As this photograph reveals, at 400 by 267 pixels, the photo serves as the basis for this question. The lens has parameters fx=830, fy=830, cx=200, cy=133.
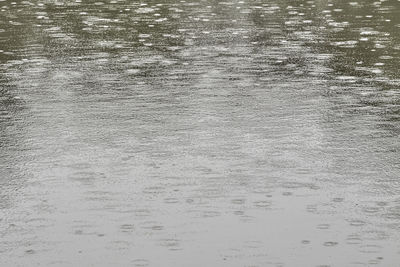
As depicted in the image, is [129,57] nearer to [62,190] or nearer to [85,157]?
[85,157]

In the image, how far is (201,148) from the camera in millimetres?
11430

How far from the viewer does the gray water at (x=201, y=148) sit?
842cm

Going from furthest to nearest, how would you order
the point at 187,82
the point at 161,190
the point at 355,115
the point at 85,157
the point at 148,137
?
the point at 187,82 < the point at 355,115 < the point at 148,137 < the point at 85,157 < the point at 161,190

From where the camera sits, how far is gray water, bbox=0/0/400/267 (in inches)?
332

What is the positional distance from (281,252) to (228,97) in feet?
20.8

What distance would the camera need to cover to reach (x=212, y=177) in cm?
1030

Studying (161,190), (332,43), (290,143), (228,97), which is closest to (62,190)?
(161,190)

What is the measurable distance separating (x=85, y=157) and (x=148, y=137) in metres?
1.17

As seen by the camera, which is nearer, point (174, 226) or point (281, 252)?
point (281, 252)

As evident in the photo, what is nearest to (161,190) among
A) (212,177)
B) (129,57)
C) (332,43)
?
(212,177)

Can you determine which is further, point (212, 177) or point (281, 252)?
point (212, 177)

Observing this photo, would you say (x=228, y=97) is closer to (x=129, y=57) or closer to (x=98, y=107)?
(x=98, y=107)

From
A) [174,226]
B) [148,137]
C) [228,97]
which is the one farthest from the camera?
[228,97]

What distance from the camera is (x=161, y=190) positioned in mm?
9867
